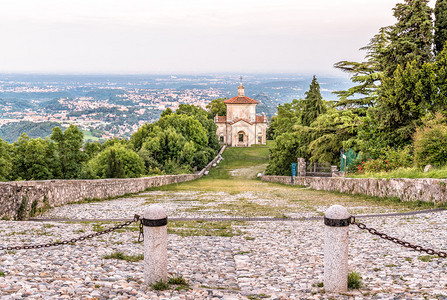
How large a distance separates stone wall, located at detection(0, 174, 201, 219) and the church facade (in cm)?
7289

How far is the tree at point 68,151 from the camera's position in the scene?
4553 cm

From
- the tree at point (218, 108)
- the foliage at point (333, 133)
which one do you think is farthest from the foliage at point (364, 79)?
the tree at point (218, 108)

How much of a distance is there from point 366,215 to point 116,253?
7042 millimetres

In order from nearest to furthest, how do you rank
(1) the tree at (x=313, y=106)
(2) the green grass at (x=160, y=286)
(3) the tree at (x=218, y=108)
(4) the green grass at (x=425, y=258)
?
(2) the green grass at (x=160, y=286) → (4) the green grass at (x=425, y=258) → (1) the tree at (x=313, y=106) → (3) the tree at (x=218, y=108)

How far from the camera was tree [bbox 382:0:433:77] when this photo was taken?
23547 mm

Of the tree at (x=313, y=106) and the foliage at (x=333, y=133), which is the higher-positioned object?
the tree at (x=313, y=106)

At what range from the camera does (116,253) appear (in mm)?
6789

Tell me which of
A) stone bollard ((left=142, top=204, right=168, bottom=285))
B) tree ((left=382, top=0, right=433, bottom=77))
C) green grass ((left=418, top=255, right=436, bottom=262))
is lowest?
green grass ((left=418, top=255, right=436, bottom=262))

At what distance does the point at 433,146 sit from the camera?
14.9 metres

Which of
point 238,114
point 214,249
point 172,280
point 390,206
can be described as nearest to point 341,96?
point 390,206

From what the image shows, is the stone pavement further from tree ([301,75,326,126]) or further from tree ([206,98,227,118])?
tree ([206,98,227,118])

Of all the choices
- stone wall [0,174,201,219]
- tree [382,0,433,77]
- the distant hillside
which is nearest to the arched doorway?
the distant hillside

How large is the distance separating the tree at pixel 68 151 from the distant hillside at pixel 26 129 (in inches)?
2756

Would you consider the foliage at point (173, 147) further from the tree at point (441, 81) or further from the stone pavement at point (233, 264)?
the stone pavement at point (233, 264)
